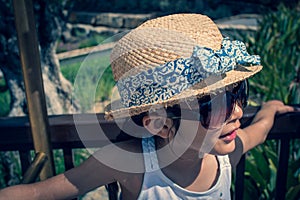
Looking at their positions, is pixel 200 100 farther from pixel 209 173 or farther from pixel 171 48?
pixel 209 173

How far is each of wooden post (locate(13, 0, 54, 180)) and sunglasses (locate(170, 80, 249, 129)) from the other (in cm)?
45

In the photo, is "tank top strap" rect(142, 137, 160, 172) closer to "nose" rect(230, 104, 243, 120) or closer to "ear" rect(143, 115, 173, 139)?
"ear" rect(143, 115, 173, 139)

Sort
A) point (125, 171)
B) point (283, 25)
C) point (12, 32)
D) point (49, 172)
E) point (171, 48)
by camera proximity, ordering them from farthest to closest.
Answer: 1. point (283, 25)
2. point (12, 32)
3. point (49, 172)
4. point (125, 171)
5. point (171, 48)

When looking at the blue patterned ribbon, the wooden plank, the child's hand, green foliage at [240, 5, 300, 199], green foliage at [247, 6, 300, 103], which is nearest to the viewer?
the blue patterned ribbon

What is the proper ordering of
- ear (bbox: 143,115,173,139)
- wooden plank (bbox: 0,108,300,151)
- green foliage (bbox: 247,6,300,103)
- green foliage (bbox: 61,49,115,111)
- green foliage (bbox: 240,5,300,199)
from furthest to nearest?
green foliage (bbox: 61,49,115,111)
green foliage (bbox: 247,6,300,103)
green foliage (bbox: 240,5,300,199)
wooden plank (bbox: 0,108,300,151)
ear (bbox: 143,115,173,139)

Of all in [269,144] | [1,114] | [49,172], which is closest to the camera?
[49,172]

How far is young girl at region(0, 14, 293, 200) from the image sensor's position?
3.78ft

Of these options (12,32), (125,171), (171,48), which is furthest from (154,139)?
(12,32)

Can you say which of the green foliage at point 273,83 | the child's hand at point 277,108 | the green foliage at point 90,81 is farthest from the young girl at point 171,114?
the green foliage at point 90,81

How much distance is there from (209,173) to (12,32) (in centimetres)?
197

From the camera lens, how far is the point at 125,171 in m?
1.37

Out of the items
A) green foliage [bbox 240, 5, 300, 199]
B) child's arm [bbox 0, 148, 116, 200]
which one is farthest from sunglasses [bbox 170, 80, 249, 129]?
green foliage [bbox 240, 5, 300, 199]

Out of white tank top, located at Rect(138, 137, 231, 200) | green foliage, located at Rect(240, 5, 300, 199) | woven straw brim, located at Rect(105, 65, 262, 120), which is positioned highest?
woven straw brim, located at Rect(105, 65, 262, 120)

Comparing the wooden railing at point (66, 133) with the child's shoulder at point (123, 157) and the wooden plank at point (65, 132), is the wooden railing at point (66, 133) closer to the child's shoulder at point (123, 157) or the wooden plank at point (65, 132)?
the wooden plank at point (65, 132)
